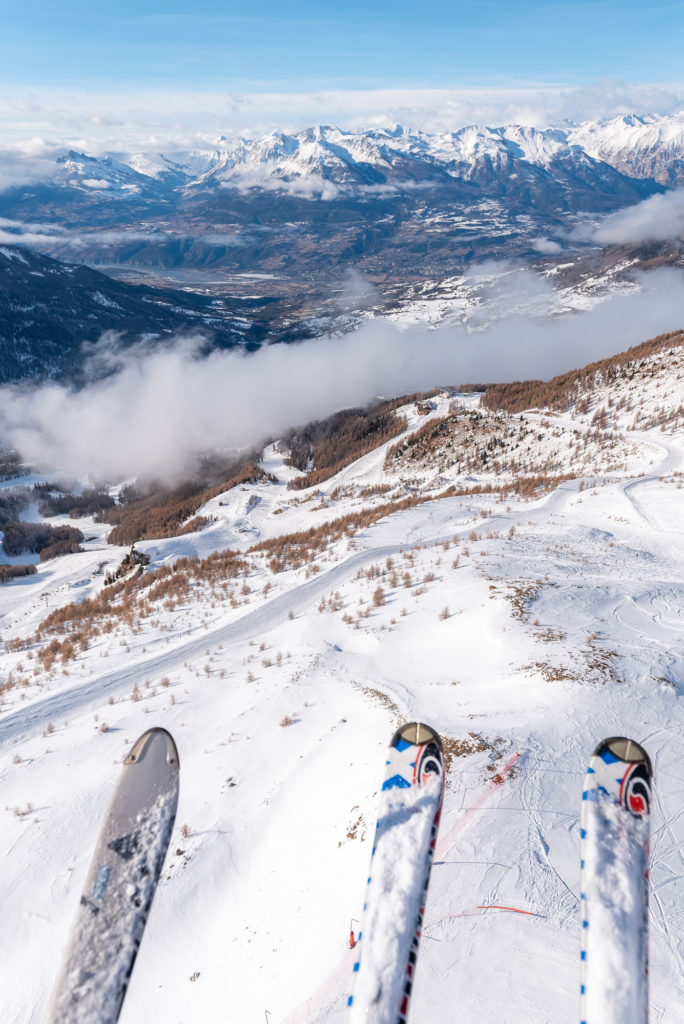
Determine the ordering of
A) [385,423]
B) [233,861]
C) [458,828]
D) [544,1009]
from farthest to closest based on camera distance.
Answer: [385,423] → [233,861] → [458,828] → [544,1009]

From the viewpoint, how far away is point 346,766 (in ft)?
28.2

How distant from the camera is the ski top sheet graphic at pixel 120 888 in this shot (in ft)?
16.1

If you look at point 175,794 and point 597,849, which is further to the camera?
point 175,794

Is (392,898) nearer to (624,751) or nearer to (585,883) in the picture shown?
(585,883)

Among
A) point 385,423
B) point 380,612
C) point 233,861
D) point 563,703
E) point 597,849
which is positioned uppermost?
point 597,849

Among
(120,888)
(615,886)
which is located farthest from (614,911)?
(120,888)

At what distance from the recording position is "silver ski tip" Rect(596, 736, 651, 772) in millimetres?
5766

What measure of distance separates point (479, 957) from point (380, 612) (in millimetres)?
11671

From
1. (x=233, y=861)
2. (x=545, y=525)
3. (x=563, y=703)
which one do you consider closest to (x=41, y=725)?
(x=233, y=861)

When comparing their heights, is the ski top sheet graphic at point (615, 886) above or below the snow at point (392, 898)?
above

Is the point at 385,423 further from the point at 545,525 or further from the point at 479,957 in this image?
the point at 479,957

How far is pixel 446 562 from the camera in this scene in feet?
65.3

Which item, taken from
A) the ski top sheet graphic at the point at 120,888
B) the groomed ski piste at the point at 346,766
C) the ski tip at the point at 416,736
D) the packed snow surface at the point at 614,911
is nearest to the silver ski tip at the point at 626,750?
the packed snow surface at the point at 614,911

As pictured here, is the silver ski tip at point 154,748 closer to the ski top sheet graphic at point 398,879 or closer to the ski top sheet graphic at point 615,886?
the ski top sheet graphic at point 398,879
